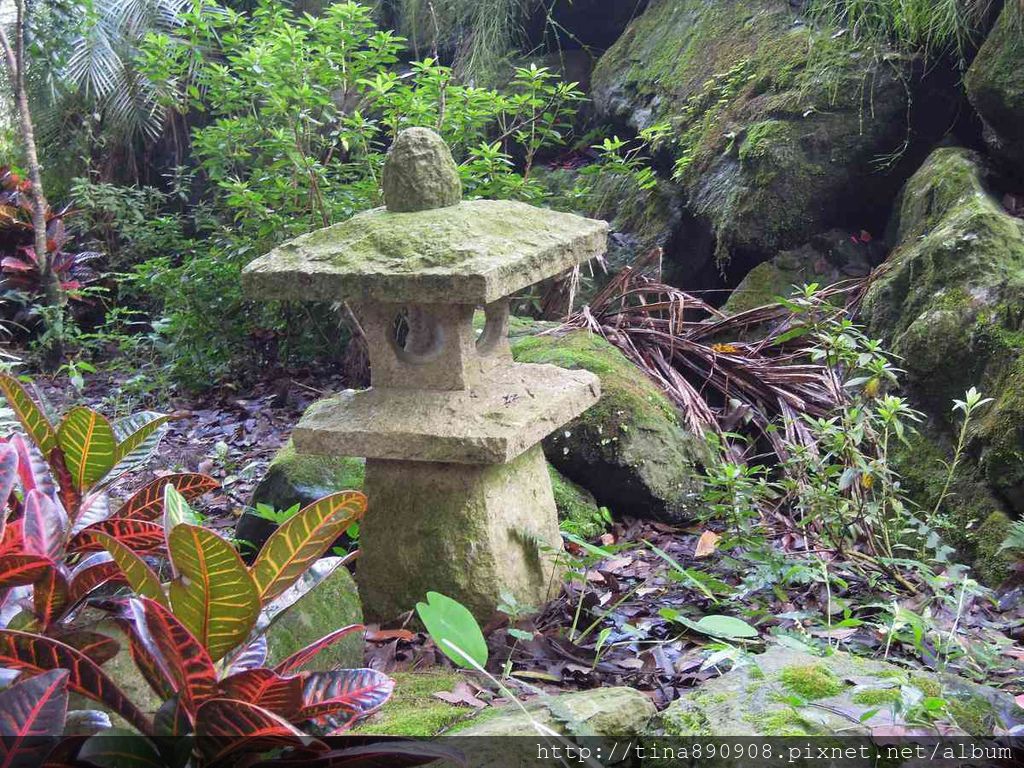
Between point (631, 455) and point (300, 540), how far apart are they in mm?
2366

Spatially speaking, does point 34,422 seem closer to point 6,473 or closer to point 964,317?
point 6,473

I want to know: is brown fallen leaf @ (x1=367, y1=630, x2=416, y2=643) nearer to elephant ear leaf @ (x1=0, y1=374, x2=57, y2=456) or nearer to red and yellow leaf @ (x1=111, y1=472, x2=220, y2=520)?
red and yellow leaf @ (x1=111, y1=472, x2=220, y2=520)

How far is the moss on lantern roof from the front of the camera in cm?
253

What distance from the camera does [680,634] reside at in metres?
2.58

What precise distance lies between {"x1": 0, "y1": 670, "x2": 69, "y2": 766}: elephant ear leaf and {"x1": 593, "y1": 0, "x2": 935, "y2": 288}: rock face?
4351mm

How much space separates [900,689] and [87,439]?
1.51 metres

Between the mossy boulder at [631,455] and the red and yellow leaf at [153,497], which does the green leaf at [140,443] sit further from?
the mossy boulder at [631,455]

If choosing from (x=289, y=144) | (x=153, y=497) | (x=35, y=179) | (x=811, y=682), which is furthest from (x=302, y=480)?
(x=35, y=179)

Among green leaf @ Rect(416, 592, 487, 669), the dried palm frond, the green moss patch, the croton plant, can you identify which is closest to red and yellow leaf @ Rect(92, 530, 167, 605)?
the croton plant

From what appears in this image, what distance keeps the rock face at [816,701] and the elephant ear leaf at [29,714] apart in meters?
1.05

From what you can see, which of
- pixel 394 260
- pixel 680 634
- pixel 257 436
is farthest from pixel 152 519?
pixel 257 436

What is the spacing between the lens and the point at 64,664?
135cm

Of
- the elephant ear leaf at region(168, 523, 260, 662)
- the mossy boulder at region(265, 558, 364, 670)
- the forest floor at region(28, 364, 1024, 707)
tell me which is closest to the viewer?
the elephant ear leaf at region(168, 523, 260, 662)

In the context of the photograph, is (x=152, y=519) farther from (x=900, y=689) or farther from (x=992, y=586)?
(x=992, y=586)
